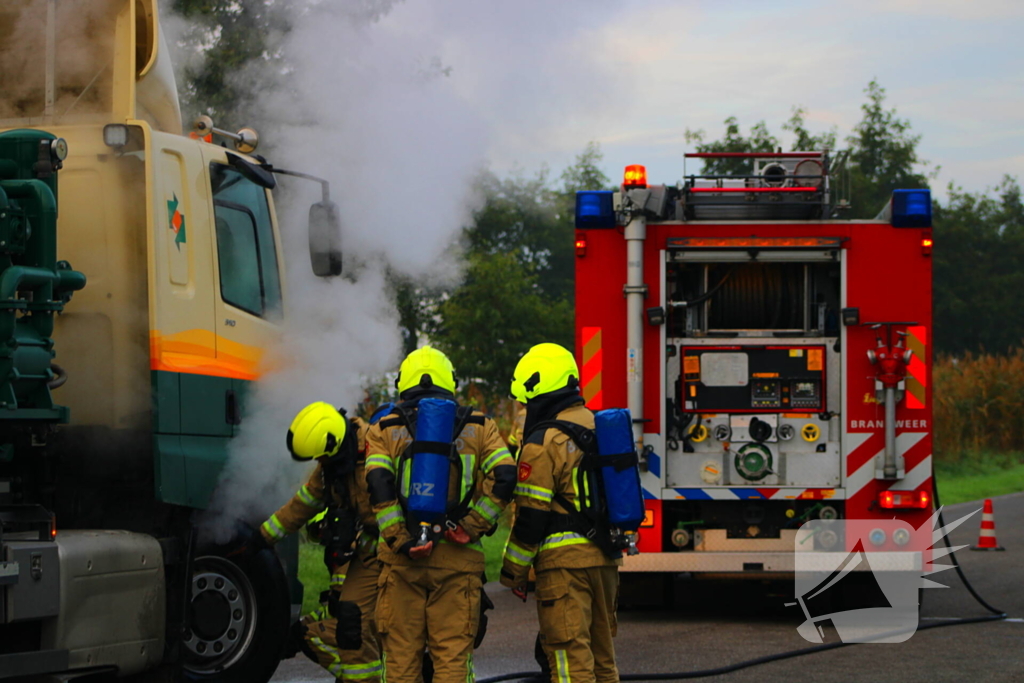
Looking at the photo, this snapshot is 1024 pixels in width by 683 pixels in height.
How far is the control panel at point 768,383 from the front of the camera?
28.0ft

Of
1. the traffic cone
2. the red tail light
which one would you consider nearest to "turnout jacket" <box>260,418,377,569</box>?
the red tail light

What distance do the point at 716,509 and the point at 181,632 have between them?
413cm

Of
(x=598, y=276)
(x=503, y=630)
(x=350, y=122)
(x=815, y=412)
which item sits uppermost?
(x=350, y=122)

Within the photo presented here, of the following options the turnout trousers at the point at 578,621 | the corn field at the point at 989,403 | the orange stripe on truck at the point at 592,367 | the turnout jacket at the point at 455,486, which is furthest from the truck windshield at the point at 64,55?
the corn field at the point at 989,403

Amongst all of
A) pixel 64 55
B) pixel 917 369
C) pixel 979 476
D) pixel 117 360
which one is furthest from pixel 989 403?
pixel 64 55

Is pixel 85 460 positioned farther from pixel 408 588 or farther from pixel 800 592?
pixel 800 592

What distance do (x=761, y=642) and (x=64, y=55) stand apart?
5.37 m

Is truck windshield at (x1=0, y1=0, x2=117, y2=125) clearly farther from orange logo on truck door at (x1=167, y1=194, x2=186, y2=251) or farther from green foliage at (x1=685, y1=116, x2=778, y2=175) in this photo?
green foliage at (x1=685, y1=116, x2=778, y2=175)

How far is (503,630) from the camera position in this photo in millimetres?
8586

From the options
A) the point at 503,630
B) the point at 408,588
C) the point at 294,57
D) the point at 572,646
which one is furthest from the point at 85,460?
the point at 294,57

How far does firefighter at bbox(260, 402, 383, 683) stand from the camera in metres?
5.91

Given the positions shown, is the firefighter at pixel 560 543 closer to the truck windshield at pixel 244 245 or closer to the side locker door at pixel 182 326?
the side locker door at pixel 182 326

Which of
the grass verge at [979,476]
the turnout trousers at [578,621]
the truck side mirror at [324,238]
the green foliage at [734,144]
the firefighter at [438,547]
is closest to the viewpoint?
the firefighter at [438,547]

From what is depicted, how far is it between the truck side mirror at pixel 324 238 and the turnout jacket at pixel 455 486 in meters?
1.90
